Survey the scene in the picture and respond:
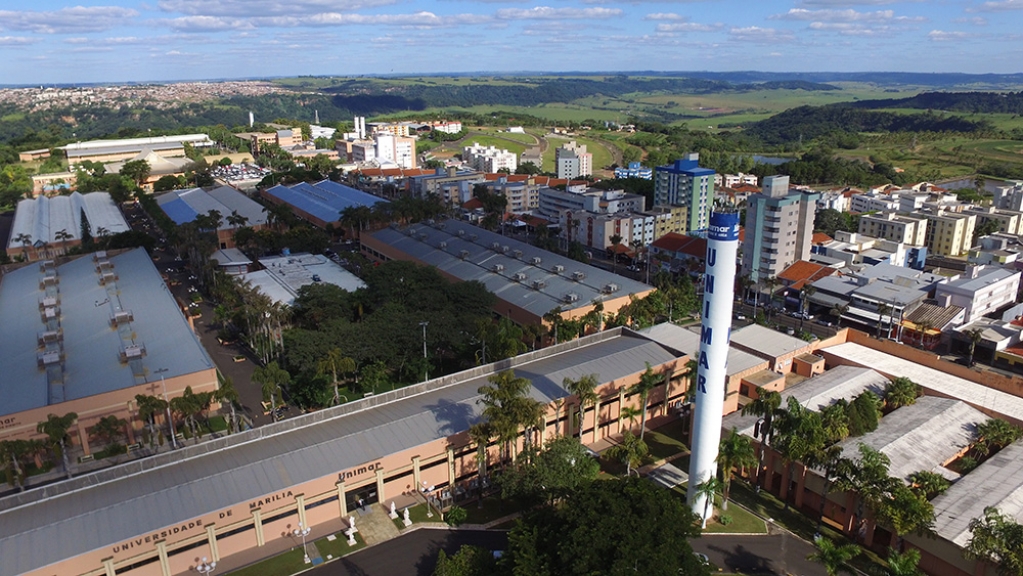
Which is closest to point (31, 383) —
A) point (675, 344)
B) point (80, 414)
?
point (80, 414)

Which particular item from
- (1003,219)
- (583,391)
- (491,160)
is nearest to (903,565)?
(583,391)

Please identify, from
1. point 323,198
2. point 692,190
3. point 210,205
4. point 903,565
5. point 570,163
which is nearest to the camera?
point 903,565

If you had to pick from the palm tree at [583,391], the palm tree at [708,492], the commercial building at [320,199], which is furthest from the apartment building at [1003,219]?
the commercial building at [320,199]

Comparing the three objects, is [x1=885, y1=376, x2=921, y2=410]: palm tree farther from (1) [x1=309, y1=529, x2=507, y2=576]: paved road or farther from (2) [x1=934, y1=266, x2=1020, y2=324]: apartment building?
(1) [x1=309, y1=529, x2=507, y2=576]: paved road

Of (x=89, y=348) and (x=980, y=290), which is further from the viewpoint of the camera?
(x=980, y=290)

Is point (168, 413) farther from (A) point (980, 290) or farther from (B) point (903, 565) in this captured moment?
(A) point (980, 290)

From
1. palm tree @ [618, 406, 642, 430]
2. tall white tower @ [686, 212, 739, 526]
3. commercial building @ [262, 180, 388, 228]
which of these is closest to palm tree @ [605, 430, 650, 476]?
tall white tower @ [686, 212, 739, 526]
